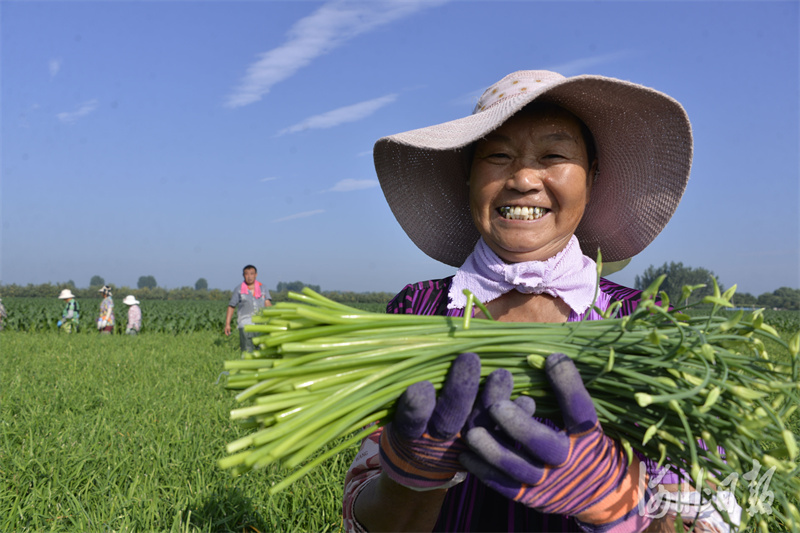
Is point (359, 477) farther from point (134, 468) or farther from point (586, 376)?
point (134, 468)

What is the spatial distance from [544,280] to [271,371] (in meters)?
0.92

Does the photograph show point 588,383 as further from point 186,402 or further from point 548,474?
point 186,402

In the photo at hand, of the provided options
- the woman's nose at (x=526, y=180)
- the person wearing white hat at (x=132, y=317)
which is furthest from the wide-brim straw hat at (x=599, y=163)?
the person wearing white hat at (x=132, y=317)

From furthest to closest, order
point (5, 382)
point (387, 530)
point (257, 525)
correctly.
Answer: point (5, 382) → point (257, 525) → point (387, 530)

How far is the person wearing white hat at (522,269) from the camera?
4.00ft

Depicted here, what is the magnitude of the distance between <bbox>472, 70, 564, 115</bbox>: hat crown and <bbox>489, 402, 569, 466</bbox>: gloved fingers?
3.39ft

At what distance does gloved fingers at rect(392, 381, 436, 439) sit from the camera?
3.90 feet

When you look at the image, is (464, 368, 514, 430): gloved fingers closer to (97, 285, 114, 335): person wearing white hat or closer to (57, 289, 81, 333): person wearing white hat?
(97, 285, 114, 335): person wearing white hat

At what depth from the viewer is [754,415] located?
119 centimetres

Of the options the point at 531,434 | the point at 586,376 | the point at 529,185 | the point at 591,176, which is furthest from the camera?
the point at 591,176

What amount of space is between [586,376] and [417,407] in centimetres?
43

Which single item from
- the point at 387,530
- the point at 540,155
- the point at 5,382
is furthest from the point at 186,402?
the point at 540,155

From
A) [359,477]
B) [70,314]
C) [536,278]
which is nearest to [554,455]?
[536,278]

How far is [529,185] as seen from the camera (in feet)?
5.53
